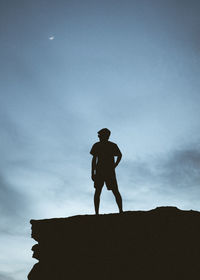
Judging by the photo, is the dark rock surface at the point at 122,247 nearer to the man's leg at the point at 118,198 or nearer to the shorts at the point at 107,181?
the man's leg at the point at 118,198

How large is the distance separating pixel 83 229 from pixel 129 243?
146cm

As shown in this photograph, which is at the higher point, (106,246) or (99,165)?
A: (99,165)

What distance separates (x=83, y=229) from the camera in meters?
8.75

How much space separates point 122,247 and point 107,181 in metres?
2.10

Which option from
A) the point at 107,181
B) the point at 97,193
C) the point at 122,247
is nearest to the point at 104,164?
the point at 107,181

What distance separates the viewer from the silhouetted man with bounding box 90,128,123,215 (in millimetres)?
9289

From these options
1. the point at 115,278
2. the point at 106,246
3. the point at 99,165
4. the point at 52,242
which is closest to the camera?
the point at 115,278

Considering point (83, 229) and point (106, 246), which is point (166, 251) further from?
point (83, 229)

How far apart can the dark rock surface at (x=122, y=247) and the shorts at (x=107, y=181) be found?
0.97 m

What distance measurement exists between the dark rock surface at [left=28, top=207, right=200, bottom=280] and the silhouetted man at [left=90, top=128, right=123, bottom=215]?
75 centimetres

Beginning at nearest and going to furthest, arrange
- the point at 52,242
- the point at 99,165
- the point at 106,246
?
the point at 106,246 < the point at 52,242 < the point at 99,165

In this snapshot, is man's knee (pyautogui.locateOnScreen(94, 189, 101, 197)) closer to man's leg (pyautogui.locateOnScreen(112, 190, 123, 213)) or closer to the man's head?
man's leg (pyautogui.locateOnScreen(112, 190, 123, 213))

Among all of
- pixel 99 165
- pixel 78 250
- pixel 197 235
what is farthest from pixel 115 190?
pixel 197 235

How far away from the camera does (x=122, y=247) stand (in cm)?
821
